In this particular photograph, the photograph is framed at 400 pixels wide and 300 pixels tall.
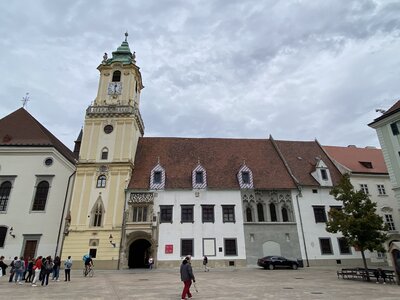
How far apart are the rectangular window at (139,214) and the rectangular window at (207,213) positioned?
6.38 meters

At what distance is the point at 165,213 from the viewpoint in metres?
31.1

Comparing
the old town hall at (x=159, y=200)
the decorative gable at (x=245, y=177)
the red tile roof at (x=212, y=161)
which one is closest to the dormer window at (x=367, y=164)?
the old town hall at (x=159, y=200)

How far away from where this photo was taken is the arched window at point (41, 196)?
3178 cm

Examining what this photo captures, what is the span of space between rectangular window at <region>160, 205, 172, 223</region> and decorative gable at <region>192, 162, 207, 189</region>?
384cm

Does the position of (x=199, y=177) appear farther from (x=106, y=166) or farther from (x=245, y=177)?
(x=106, y=166)

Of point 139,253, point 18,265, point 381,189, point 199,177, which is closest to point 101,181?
point 139,253

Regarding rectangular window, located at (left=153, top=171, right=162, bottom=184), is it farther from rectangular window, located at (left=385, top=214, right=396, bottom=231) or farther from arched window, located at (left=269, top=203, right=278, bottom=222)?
rectangular window, located at (left=385, top=214, right=396, bottom=231)

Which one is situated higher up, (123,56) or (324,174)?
(123,56)

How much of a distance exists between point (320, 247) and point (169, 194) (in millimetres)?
17980

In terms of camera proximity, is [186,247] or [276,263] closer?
[276,263]

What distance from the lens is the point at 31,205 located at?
31578 millimetres

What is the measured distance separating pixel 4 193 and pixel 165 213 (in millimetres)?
18810

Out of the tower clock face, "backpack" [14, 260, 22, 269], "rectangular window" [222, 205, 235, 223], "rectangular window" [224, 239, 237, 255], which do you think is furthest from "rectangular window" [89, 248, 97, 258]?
the tower clock face

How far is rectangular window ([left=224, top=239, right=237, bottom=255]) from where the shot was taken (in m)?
30.2
